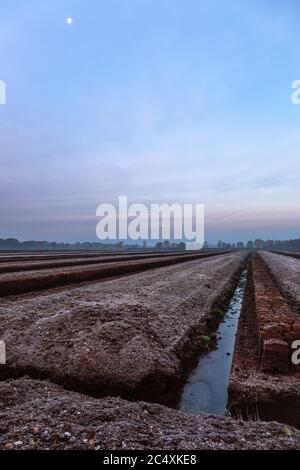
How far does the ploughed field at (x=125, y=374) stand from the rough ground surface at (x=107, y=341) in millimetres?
25

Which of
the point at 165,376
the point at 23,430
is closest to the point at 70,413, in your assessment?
the point at 23,430

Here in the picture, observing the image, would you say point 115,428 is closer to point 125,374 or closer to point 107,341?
point 125,374

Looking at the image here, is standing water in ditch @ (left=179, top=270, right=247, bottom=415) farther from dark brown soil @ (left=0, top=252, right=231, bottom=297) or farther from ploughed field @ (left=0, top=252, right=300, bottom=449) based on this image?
dark brown soil @ (left=0, top=252, right=231, bottom=297)

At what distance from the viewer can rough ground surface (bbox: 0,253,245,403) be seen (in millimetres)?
7090

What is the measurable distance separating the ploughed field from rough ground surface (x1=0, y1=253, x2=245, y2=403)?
0.08 ft

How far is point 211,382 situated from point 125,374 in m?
2.16

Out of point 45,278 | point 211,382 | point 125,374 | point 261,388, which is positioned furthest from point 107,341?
point 45,278

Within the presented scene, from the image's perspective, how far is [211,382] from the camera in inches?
314

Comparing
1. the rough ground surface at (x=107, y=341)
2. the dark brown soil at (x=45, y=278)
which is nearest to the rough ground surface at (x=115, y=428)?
the rough ground surface at (x=107, y=341)

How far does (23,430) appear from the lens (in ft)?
14.7

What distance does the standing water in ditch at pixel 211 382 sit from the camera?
6.81 m
